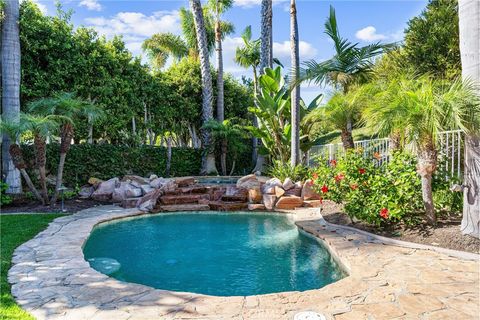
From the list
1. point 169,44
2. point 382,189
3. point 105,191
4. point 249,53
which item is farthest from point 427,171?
point 169,44

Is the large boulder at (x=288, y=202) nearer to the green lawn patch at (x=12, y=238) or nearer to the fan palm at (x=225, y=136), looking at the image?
the green lawn patch at (x=12, y=238)

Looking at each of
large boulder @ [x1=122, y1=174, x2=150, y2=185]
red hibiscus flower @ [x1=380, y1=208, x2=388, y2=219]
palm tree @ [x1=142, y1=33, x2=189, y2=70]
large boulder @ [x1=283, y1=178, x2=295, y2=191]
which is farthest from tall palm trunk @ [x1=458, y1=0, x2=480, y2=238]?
palm tree @ [x1=142, y1=33, x2=189, y2=70]

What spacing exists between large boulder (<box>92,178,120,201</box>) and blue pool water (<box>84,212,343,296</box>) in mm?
2320

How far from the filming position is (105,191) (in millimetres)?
10820

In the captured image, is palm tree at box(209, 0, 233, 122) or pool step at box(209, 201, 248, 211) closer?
pool step at box(209, 201, 248, 211)

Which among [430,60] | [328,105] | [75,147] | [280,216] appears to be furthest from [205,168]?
[430,60]

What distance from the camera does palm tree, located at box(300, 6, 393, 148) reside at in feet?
29.9

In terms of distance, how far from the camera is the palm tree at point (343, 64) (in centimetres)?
912

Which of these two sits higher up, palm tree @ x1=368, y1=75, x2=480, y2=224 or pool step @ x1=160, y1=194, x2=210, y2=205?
palm tree @ x1=368, y1=75, x2=480, y2=224

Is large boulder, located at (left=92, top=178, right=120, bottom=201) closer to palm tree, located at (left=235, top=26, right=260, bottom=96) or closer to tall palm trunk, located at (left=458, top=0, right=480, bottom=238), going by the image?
tall palm trunk, located at (left=458, top=0, right=480, bottom=238)

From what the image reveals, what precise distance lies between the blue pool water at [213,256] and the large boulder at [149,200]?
0.87 meters

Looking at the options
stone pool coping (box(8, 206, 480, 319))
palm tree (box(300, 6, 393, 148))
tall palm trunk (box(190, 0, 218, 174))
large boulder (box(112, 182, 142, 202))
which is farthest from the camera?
tall palm trunk (box(190, 0, 218, 174))

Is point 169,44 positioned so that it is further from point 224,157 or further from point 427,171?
point 427,171

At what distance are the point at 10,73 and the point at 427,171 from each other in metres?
10.5
